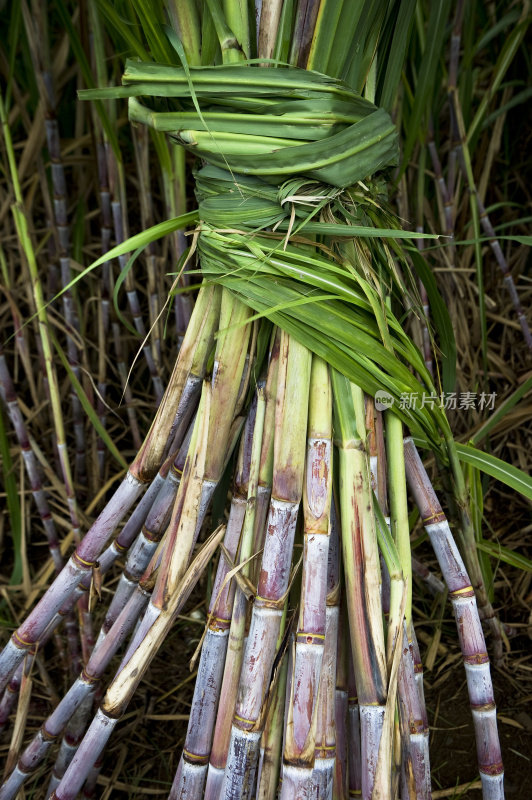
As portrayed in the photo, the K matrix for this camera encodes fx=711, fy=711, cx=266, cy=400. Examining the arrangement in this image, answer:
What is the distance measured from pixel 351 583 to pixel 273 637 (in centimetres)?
6

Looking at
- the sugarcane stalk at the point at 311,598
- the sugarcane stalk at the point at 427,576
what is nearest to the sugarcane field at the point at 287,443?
the sugarcane stalk at the point at 311,598

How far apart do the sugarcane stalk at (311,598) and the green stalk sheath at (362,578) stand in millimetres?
11

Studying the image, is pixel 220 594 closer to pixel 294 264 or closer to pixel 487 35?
pixel 294 264

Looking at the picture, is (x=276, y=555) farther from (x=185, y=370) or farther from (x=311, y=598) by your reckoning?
(x=185, y=370)

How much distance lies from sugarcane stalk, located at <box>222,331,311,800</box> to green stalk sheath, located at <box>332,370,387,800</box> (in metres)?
0.03

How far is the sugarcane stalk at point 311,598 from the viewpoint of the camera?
45 centimetres

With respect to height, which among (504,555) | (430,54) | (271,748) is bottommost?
(271,748)

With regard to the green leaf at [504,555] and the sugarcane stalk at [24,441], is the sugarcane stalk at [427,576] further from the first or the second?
the sugarcane stalk at [24,441]

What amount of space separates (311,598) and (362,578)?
0.12 feet

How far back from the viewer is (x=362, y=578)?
0.46m

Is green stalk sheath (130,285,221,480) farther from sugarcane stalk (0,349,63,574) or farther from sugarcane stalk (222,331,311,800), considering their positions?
sugarcane stalk (0,349,63,574)

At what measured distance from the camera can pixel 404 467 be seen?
1.65ft

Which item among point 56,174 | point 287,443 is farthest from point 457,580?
point 56,174

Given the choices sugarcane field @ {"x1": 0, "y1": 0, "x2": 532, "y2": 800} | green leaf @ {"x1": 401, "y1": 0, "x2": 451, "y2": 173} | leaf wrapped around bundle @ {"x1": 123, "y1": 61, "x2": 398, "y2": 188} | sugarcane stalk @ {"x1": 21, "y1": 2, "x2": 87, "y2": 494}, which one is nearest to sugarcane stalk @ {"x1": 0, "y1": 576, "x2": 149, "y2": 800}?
sugarcane field @ {"x1": 0, "y1": 0, "x2": 532, "y2": 800}
